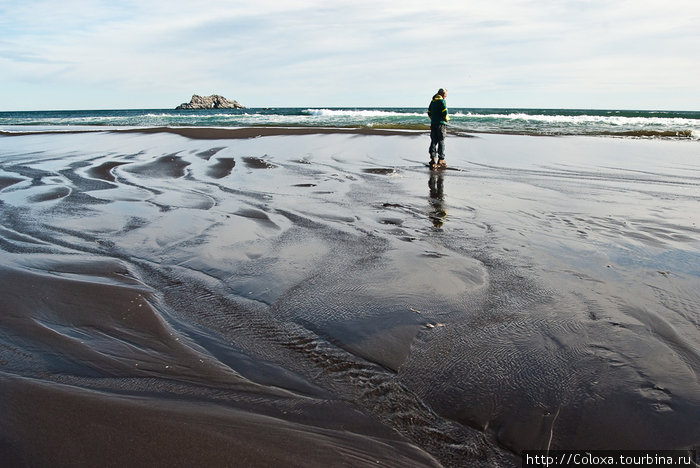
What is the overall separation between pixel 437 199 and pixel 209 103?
125m

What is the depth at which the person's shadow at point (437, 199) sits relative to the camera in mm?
6520

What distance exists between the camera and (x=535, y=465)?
211 centimetres

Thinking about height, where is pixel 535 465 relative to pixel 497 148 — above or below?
below

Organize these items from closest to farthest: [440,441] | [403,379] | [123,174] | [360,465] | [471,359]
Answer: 1. [360,465]
2. [440,441]
3. [403,379]
4. [471,359]
5. [123,174]

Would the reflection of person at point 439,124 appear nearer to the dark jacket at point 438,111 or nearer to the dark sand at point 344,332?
the dark jacket at point 438,111

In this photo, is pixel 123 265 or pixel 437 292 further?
pixel 123 265

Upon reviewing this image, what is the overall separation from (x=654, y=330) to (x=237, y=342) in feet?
9.51

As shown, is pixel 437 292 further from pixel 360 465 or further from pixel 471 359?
pixel 360 465

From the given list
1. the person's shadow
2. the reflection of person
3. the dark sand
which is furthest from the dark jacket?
the dark sand

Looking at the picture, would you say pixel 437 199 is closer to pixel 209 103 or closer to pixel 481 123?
pixel 481 123

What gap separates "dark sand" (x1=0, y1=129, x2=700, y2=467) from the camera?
2.22 meters

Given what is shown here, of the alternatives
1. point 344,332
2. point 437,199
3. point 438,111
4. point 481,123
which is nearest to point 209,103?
point 481,123

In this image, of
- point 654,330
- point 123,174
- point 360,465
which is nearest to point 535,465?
point 360,465

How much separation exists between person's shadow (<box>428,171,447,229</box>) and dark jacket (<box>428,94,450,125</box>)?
1.87 m
